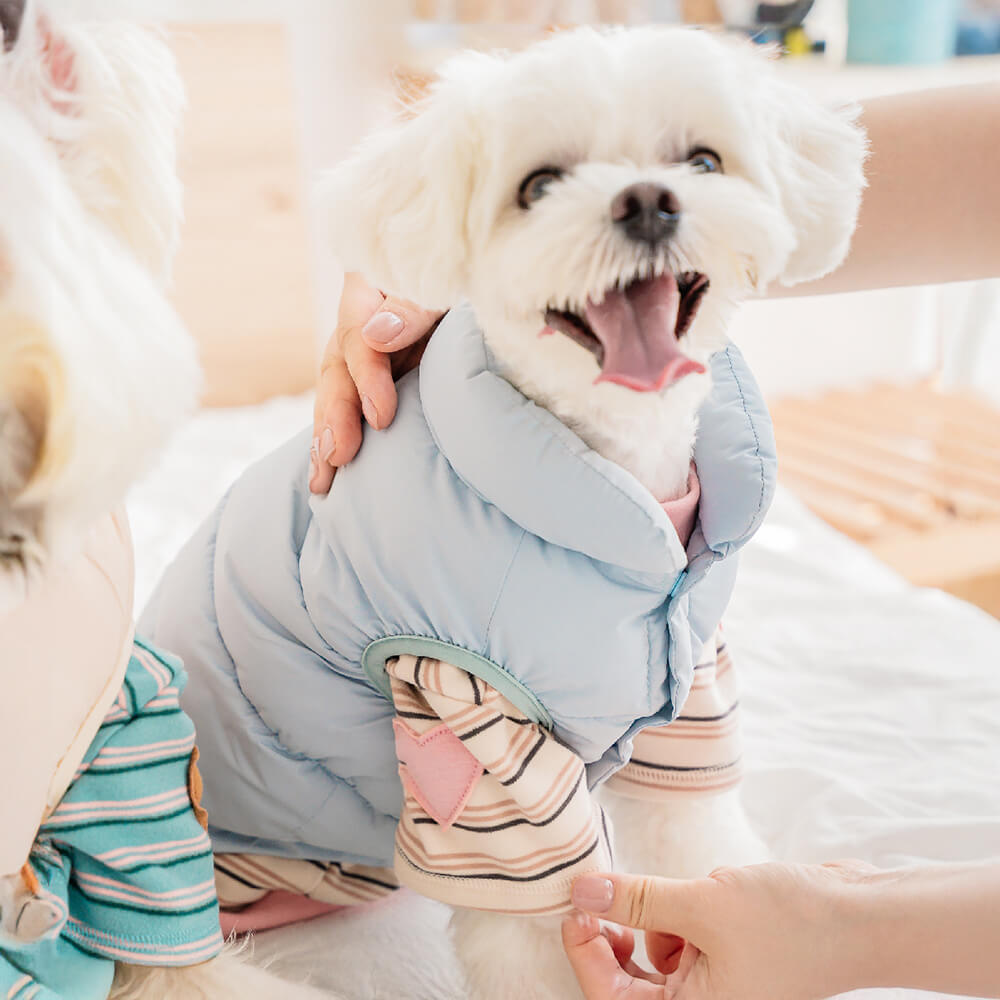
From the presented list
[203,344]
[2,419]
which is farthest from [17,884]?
[203,344]

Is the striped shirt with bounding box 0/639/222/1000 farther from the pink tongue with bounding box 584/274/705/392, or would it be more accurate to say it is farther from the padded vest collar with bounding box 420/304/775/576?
the pink tongue with bounding box 584/274/705/392

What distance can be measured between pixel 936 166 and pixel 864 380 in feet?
6.85

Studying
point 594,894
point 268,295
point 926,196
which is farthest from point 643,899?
point 268,295

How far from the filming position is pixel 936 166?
0.95 m

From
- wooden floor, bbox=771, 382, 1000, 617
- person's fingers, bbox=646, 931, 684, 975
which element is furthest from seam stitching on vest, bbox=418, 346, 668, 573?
wooden floor, bbox=771, 382, 1000, 617

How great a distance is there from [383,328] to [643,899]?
0.49 meters

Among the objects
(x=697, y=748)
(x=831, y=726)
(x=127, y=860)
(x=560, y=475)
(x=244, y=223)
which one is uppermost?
(x=560, y=475)

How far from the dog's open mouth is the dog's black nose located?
3cm

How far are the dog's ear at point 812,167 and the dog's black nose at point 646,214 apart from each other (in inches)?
5.3

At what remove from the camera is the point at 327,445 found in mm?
769

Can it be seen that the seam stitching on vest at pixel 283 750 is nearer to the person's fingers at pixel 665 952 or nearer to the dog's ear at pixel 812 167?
the person's fingers at pixel 665 952

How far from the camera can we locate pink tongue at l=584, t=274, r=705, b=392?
611mm

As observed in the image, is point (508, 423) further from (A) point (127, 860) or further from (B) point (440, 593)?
(A) point (127, 860)

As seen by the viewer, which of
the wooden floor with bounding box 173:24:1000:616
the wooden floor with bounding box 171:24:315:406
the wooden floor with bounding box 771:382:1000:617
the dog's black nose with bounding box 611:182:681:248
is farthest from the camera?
the wooden floor with bounding box 171:24:315:406
